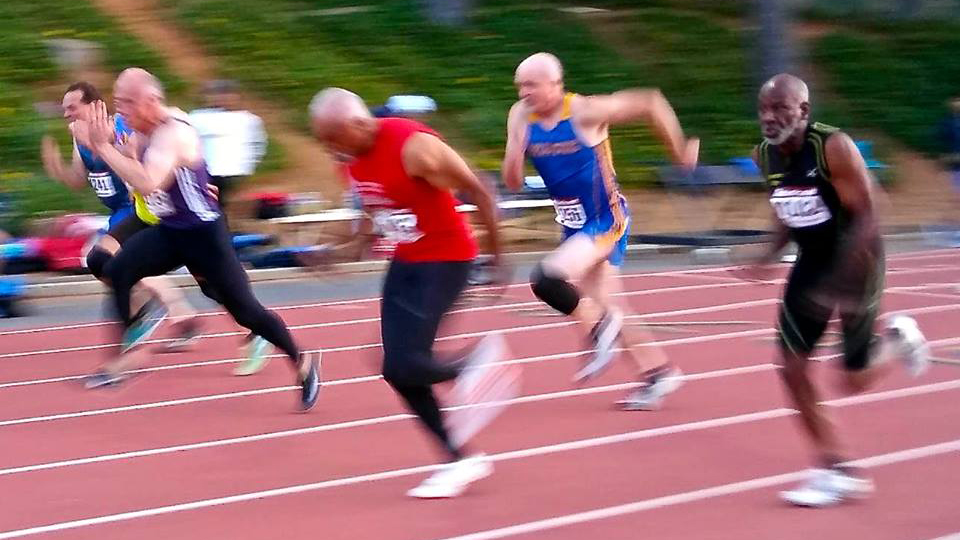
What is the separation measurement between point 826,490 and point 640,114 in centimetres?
244

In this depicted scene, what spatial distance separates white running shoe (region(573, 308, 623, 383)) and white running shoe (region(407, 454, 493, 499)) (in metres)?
1.93

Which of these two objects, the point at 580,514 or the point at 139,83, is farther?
the point at 139,83

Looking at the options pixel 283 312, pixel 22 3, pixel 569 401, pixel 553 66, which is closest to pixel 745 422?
pixel 569 401

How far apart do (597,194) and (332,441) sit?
1.90m

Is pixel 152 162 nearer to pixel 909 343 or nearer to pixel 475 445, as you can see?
pixel 475 445

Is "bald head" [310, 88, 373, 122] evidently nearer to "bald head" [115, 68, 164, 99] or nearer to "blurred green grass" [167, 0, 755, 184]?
"bald head" [115, 68, 164, 99]

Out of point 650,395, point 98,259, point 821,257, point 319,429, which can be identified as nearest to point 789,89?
point 821,257

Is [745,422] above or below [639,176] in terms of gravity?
above

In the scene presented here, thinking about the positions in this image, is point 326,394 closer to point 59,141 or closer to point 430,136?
point 430,136

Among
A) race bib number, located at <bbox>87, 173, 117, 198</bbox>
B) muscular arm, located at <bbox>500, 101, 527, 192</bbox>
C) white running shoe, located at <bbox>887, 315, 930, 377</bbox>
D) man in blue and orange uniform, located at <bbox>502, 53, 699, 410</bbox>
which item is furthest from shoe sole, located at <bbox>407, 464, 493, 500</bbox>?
race bib number, located at <bbox>87, 173, 117, 198</bbox>

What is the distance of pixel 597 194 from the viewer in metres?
7.86

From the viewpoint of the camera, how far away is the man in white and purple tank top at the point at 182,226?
7.94 metres

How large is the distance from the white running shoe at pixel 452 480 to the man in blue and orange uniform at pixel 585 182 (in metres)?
1.59

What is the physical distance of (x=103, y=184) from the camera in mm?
9617
